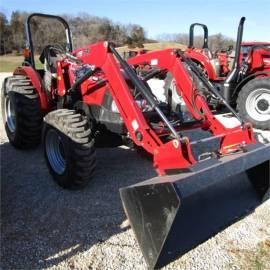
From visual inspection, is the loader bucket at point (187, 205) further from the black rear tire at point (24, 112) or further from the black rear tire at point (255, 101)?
the black rear tire at point (255, 101)

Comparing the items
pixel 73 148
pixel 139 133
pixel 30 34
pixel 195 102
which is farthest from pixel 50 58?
pixel 139 133

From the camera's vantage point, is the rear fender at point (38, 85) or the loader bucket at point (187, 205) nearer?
the loader bucket at point (187, 205)

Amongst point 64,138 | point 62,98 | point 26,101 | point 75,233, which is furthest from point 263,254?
point 26,101

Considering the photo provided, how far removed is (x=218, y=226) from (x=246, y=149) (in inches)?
28.5

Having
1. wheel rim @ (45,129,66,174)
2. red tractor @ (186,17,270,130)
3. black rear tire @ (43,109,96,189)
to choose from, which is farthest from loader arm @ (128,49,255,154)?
red tractor @ (186,17,270,130)

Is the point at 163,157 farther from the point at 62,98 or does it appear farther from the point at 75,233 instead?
the point at 62,98

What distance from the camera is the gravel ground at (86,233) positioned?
9.14ft

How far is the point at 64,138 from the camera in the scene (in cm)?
372

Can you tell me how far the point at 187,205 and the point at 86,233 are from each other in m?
0.86

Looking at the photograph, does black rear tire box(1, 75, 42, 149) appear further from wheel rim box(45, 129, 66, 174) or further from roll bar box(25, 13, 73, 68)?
wheel rim box(45, 129, 66, 174)

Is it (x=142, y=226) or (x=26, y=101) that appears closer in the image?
(x=142, y=226)

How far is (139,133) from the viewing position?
3334 millimetres

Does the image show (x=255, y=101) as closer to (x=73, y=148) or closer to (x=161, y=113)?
(x=161, y=113)

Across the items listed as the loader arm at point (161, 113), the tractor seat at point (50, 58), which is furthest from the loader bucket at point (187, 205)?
the tractor seat at point (50, 58)
